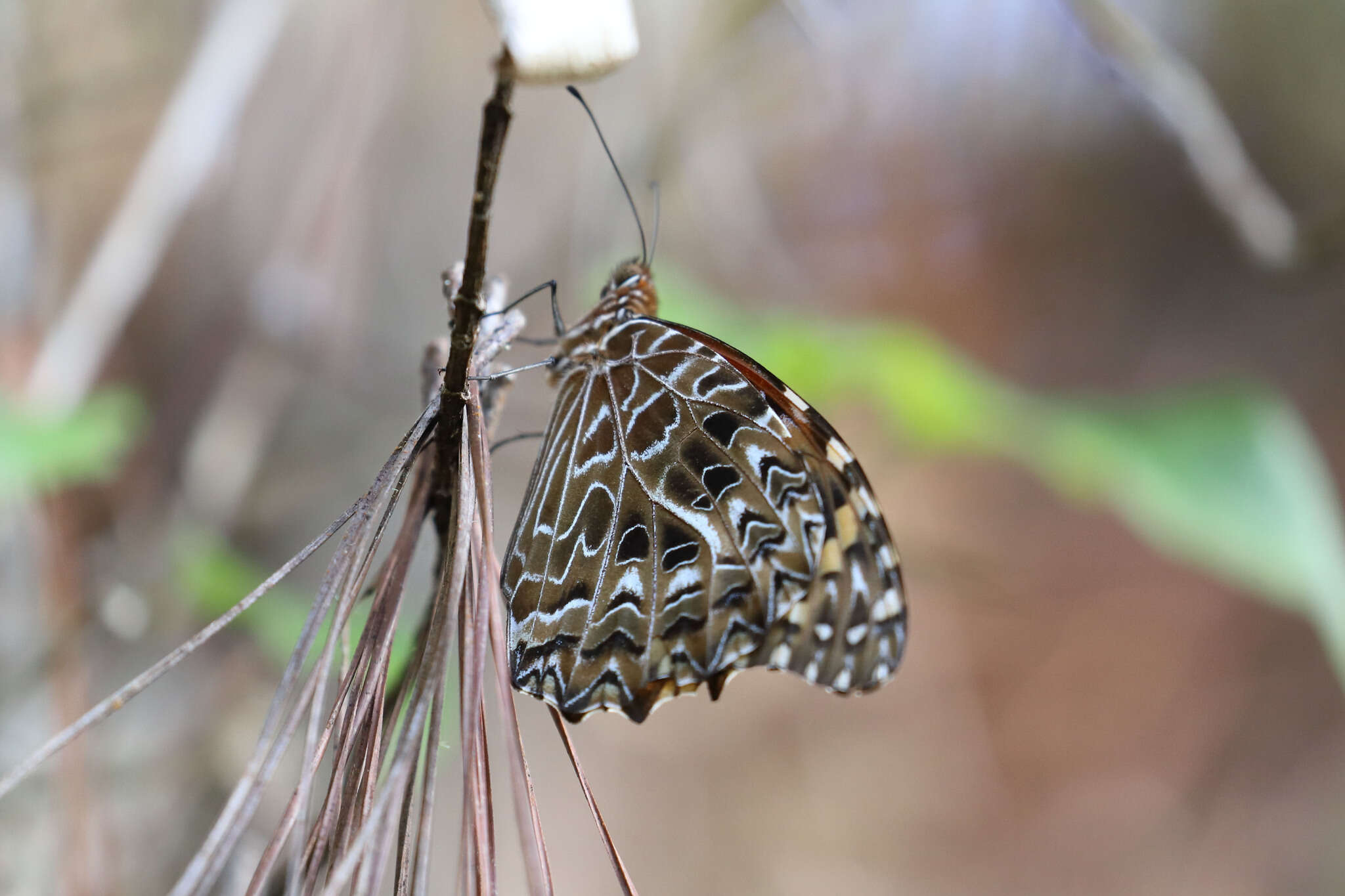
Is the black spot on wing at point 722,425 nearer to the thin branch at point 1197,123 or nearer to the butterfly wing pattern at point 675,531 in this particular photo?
the butterfly wing pattern at point 675,531

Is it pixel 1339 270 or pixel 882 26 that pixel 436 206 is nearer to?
pixel 882 26

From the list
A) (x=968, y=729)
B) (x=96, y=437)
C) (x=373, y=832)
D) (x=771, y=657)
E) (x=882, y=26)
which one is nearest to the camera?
(x=373, y=832)

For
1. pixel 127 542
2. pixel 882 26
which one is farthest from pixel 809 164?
pixel 127 542

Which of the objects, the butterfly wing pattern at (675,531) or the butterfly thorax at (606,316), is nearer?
the butterfly wing pattern at (675,531)

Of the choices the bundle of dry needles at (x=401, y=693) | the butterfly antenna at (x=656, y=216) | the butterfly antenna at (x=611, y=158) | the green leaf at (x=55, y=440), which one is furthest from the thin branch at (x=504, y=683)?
the green leaf at (x=55, y=440)

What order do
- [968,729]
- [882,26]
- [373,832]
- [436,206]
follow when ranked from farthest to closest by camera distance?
[968,729], [882,26], [436,206], [373,832]

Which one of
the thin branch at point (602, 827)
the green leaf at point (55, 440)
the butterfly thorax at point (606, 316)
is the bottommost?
the thin branch at point (602, 827)
